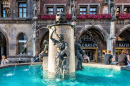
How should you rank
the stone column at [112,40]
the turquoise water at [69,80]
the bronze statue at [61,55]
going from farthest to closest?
1. the stone column at [112,40]
2. the bronze statue at [61,55]
3. the turquoise water at [69,80]

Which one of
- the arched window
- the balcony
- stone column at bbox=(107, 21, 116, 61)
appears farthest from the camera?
the arched window

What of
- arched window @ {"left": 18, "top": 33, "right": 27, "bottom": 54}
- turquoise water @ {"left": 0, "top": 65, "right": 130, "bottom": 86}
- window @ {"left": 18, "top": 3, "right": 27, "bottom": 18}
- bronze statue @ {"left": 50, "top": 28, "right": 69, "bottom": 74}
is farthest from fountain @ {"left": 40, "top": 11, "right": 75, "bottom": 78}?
window @ {"left": 18, "top": 3, "right": 27, "bottom": 18}

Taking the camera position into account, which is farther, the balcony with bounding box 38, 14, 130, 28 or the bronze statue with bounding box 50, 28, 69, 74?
the balcony with bounding box 38, 14, 130, 28

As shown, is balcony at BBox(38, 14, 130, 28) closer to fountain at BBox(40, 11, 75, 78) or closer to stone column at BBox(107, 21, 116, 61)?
stone column at BBox(107, 21, 116, 61)

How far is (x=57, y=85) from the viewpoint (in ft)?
12.0

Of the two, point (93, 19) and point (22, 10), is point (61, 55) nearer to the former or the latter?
point (93, 19)

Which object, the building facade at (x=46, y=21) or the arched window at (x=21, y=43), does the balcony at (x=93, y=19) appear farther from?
the arched window at (x=21, y=43)

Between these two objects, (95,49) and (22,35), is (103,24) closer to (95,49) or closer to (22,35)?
(95,49)

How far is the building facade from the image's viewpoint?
13.5 metres

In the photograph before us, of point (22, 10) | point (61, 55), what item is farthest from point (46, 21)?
point (61, 55)

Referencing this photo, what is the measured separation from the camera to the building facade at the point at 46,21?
1349 cm

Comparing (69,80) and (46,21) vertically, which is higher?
(46,21)

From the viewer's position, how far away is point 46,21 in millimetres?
13766

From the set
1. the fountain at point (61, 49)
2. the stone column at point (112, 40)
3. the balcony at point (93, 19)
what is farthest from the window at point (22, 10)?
the fountain at point (61, 49)
